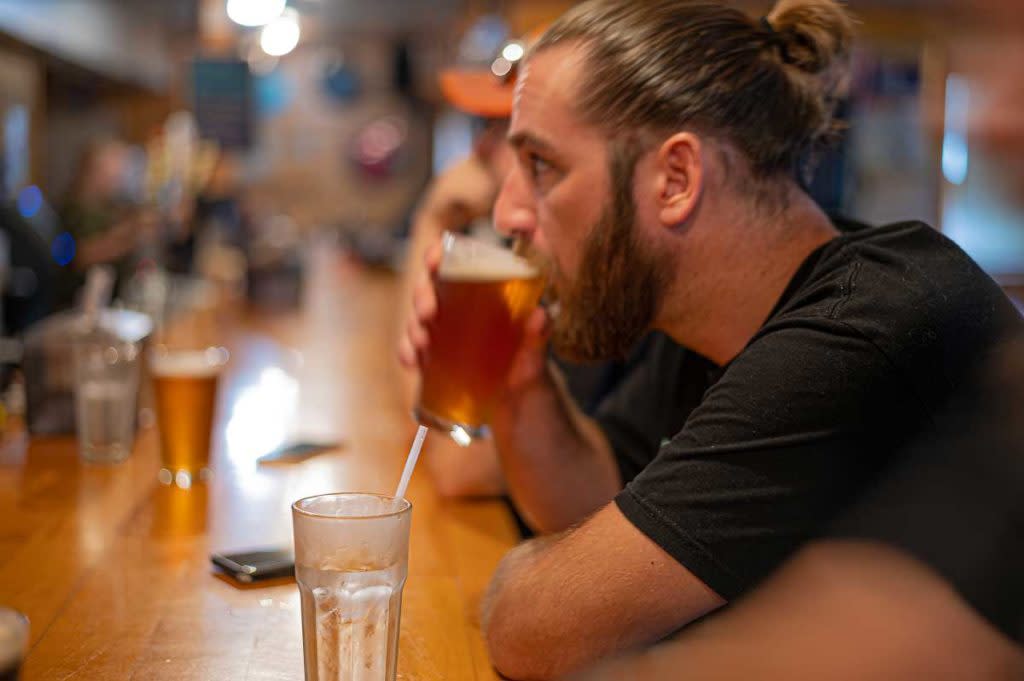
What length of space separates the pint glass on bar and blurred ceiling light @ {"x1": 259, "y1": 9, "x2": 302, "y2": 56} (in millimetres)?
8117

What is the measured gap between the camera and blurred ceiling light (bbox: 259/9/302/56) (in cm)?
865

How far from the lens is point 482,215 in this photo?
2.39 m

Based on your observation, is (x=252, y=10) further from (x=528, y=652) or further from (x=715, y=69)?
(x=528, y=652)

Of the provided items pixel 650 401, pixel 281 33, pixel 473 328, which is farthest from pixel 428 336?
pixel 281 33

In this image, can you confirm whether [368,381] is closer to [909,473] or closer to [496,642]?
[496,642]

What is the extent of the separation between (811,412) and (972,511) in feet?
A: 0.65

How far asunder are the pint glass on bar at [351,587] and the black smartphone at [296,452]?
85cm

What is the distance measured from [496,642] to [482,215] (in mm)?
1548

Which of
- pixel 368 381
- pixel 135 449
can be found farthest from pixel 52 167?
pixel 135 449

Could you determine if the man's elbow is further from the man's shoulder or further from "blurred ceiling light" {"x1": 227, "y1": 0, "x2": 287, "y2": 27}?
"blurred ceiling light" {"x1": 227, "y1": 0, "x2": 287, "y2": 27}

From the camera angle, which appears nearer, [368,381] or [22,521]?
[22,521]

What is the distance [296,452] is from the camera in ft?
5.70

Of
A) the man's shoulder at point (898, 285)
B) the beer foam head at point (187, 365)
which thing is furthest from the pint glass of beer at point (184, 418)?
the man's shoulder at point (898, 285)

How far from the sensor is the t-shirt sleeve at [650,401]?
1.51m
